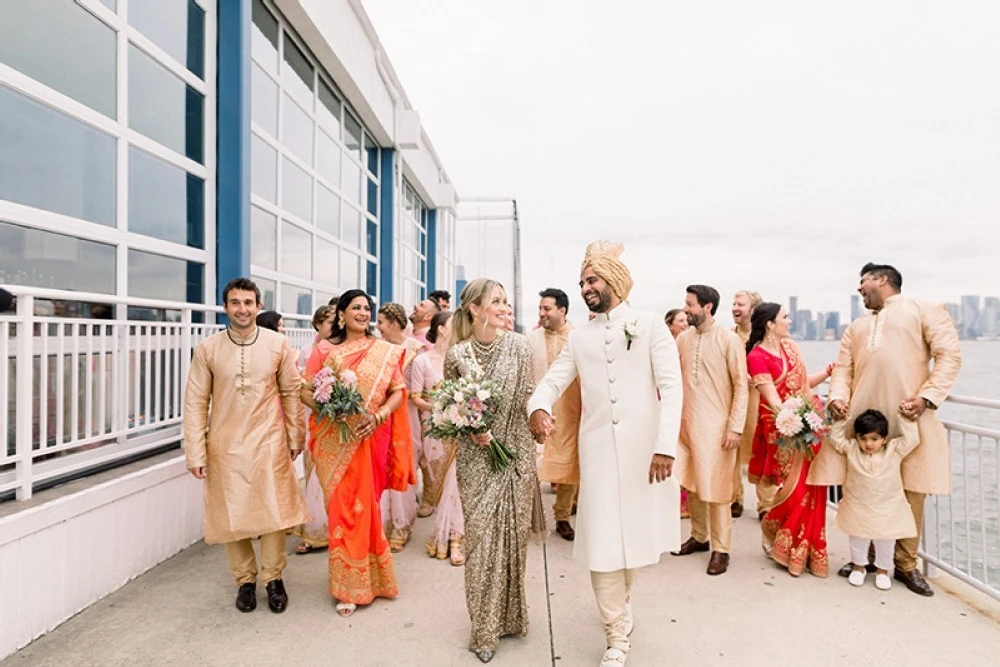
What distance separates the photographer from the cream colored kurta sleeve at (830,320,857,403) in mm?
4152

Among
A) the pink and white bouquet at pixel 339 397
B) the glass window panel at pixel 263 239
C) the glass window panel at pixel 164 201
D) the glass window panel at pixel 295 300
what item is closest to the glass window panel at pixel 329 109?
the glass window panel at pixel 263 239

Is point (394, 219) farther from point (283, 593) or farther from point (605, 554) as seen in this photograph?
point (605, 554)

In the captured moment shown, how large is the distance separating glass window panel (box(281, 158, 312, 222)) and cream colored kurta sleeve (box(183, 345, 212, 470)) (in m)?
4.68

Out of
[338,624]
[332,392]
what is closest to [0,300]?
[332,392]

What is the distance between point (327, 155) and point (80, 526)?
7.24m

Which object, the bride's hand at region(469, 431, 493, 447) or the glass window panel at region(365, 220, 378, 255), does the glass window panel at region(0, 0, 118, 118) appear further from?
the glass window panel at region(365, 220, 378, 255)

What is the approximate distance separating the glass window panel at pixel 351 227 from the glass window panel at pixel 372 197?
0.87 meters

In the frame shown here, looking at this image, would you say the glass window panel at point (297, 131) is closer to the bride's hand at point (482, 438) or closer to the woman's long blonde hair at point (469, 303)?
the woman's long blonde hair at point (469, 303)

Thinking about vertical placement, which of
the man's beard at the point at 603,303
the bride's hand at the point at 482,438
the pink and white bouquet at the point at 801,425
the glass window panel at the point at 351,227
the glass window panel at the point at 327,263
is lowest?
the pink and white bouquet at the point at 801,425

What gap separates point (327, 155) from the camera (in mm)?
9461

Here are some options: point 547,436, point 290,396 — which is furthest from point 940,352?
point 290,396

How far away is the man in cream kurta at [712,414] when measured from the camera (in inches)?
161

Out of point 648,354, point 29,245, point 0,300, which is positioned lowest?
point 648,354

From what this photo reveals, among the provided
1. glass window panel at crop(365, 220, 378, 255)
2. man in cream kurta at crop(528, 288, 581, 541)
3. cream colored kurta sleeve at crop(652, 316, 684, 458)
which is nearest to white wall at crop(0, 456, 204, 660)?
man in cream kurta at crop(528, 288, 581, 541)
